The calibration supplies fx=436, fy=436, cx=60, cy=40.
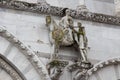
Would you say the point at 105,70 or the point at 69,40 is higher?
the point at 69,40

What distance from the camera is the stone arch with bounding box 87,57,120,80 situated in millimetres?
7296

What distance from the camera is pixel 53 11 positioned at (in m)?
7.56

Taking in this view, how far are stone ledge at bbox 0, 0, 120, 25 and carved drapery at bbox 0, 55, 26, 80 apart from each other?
0.95m

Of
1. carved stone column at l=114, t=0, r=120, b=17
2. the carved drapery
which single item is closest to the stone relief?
the carved drapery

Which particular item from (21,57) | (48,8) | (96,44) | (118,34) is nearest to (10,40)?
(21,57)

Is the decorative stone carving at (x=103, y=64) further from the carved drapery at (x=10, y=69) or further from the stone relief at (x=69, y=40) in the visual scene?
the carved drapery at (x=10, y=69)

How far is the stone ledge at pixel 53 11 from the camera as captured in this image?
7.27 metres

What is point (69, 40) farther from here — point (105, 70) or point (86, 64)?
point (105, 70)

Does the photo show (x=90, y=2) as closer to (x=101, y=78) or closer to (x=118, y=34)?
(x=118, y=34)

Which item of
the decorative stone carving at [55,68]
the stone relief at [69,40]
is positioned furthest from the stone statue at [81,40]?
the decorative stone carving at [55,68]

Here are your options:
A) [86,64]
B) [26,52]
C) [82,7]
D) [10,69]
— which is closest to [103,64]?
[86,64]

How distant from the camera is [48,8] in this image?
297 inches

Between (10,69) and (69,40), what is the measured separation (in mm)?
1153

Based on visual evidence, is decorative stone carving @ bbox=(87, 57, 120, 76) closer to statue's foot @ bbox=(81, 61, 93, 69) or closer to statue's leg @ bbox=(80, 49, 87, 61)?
statue's foot @ bbox=(81, 61, 93, 69)
